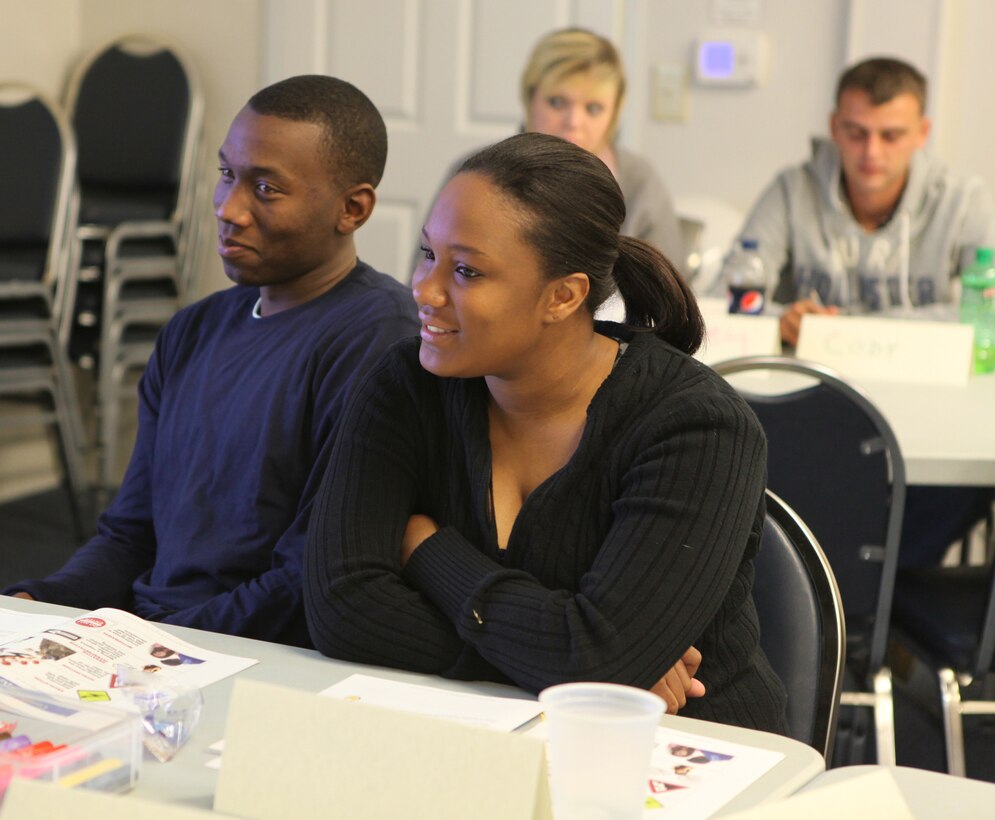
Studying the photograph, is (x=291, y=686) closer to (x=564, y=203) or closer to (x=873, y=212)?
(x=564, y=203)

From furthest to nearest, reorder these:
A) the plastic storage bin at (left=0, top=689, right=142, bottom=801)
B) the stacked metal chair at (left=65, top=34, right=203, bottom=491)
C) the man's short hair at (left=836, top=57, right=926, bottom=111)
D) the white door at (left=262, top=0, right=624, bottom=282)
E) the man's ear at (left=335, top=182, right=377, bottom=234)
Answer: the white door at (left=262, top=0, right=624, bottom=282), the stacked metal chair at (left=65, top=34, right=203, bottom=491), the man's short hair at (left=836, top=57, right=926, bottom=111), the man's ear at (left=335, top=182, right=377, bottom=234), the plastic storage bin at (left=0, top=689, right=142, bottom=801)

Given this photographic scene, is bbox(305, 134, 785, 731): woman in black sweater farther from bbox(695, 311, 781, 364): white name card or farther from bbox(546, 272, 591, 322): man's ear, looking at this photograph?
→ bbox(695, 311, 781, 364): white name card

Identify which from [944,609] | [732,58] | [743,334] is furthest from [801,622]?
[732,58]

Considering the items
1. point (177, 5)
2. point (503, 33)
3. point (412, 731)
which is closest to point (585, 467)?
point (412, 731)

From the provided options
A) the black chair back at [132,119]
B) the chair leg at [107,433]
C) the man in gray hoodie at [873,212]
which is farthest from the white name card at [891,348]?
the black chair back at [132,119]

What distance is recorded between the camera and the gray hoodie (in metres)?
3.29

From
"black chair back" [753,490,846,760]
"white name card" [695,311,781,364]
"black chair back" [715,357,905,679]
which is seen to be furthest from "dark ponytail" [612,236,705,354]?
"white name card" [695,311,781,364]

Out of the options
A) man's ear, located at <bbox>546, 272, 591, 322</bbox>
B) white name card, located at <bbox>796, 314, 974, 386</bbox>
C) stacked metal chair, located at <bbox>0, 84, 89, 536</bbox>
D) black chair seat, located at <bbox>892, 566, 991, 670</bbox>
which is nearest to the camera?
man's ear, located at <bbox>546, 272, 591, 322</bbox>

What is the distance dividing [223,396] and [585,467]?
599mm

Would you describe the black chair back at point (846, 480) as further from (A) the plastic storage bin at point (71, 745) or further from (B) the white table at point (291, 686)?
(A) the plastic storage bin at point (71, 745)

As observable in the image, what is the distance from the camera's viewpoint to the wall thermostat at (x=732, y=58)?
4.09 meters

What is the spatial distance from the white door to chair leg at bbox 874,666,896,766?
2.65m

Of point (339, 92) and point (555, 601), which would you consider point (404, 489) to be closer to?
point (555, 601)

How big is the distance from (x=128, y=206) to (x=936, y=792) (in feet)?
12.5
